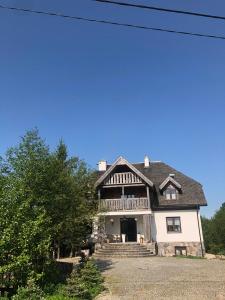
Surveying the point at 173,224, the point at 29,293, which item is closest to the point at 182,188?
the point at 173,224

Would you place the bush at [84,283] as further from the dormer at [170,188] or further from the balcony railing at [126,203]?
the dormer at [170,188]

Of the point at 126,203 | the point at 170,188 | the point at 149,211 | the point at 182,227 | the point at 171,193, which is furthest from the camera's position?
the point at 170,188

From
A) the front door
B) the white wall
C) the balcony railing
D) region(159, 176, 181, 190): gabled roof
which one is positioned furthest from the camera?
region(159, 176, 181, 190): gabled roof

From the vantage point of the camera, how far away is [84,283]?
14.2 meters

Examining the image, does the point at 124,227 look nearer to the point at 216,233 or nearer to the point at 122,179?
the point at 122,179

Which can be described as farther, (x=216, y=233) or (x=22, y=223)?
(x=216, y=233)

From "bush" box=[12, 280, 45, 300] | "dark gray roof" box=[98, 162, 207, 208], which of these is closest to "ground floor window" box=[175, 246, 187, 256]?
"dark gray roof" box=[98, 162, 207, 208]

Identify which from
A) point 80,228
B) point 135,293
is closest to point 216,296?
point 135,293

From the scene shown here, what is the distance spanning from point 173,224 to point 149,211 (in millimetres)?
2656

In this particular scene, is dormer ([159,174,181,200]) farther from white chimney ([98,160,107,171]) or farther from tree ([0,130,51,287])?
tree ([0,130,51,287])

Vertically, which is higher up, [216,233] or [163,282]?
[216,233]

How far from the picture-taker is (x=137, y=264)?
21.7 meters

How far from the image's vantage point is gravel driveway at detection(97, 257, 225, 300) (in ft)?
43.2

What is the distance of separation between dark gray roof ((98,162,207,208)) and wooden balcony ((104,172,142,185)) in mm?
2608
